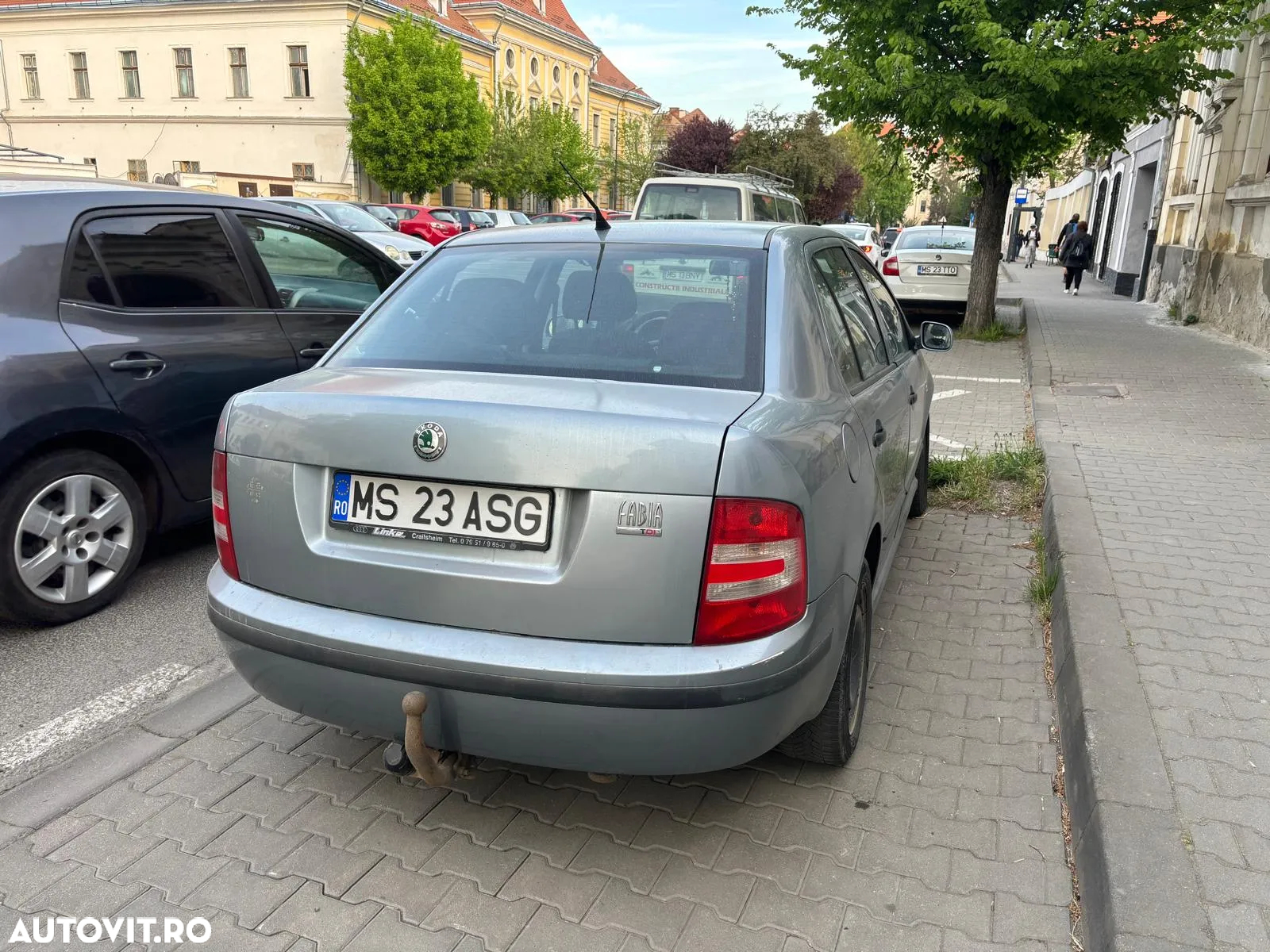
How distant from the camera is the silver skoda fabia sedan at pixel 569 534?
2285 mm

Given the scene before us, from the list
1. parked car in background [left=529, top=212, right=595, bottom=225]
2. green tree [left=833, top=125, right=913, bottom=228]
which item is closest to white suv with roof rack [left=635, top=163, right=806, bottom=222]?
parked car in background [left=529, top=212, right=595, bottom=225]

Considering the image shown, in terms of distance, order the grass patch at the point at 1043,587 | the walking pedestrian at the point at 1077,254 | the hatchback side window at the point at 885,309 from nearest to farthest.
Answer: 1. the hatchback side window at the point at 885,309
2. the grass patch at the point at 1043,587
3. the walking pedestrian at the point at 1077,254

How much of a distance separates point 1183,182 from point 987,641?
18.0 metres

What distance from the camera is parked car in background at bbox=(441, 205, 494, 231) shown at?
1142 inches

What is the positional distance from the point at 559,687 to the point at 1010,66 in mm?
11074

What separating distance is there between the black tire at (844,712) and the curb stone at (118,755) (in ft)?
6.40

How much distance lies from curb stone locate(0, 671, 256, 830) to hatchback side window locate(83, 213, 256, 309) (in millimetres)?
1815

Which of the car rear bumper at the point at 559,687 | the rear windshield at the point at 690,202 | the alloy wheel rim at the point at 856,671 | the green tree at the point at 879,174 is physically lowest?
the alloy wheel rim at the point at 856,671

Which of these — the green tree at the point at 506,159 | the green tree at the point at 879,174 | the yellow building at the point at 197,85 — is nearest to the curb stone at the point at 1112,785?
the green tree at the point at 879,174

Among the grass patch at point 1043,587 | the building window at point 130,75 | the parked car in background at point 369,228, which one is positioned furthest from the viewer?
the building window at point 130,75

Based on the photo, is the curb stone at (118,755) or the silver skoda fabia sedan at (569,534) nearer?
the silver skoda fabia sedan at (569,534)

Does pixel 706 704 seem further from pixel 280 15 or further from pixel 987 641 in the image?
pixel 280 15

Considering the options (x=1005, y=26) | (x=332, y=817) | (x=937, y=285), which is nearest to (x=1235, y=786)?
(x=332, y=817)

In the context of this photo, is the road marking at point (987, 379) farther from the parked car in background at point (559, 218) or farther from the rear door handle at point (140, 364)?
the rear door handle at point (140, 364)
